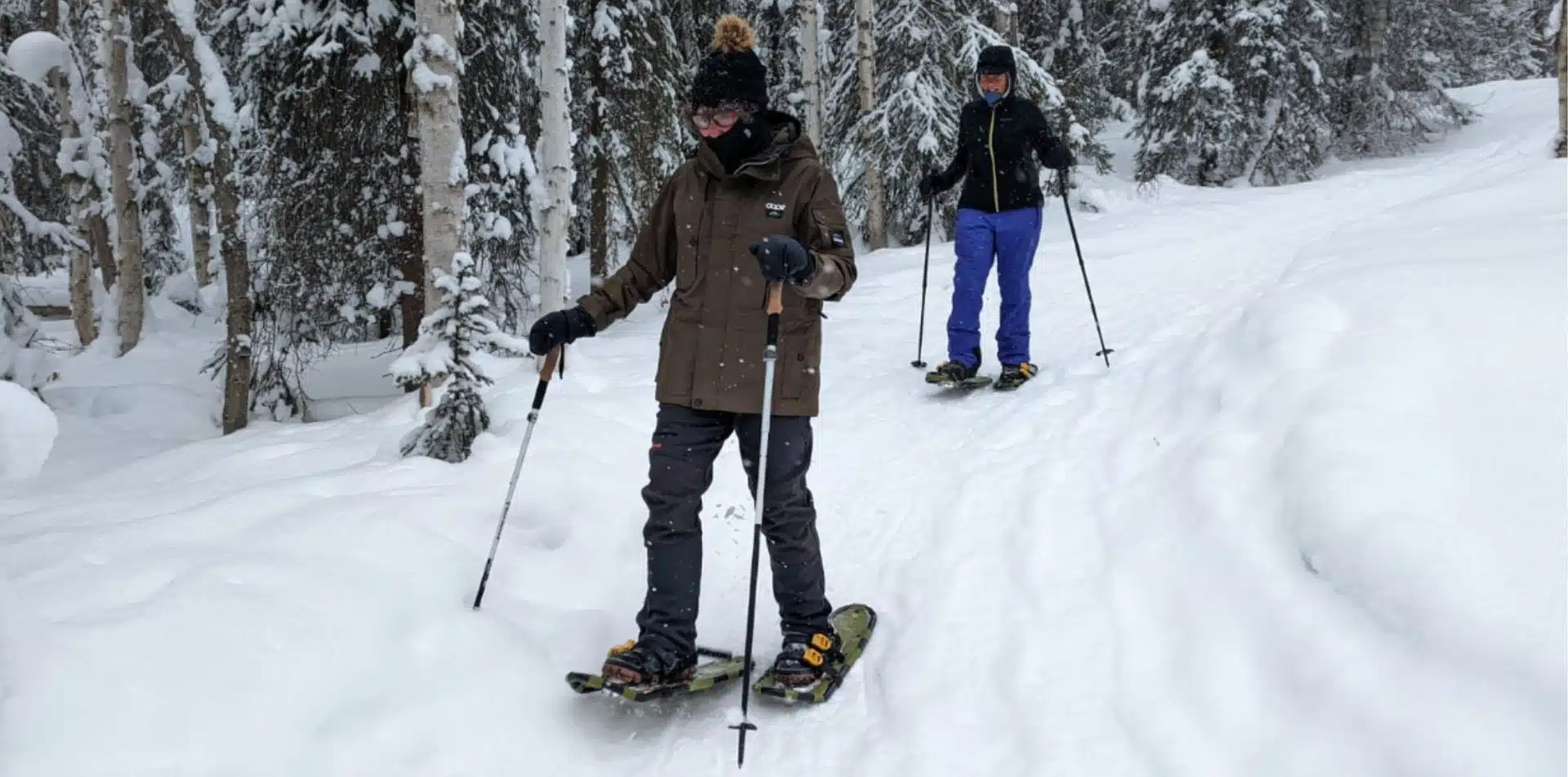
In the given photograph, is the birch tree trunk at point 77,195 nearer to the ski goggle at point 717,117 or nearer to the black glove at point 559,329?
the black glove at point 559,329

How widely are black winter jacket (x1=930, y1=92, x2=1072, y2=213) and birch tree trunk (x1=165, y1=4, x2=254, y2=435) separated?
8110 millimetres

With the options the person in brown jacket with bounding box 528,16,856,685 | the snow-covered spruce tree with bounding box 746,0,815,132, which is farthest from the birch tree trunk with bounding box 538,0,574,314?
the snow-covered spruce tree with bounding box 746,0,815,132

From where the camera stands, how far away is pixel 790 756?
10.7 feet

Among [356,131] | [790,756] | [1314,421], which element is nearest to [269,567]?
[790,756]

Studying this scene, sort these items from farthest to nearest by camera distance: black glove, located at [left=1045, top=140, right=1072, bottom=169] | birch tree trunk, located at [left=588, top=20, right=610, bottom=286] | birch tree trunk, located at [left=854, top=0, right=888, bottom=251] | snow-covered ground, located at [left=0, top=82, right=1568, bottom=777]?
birch tree trunk, located at [left=854, top=0, right=888, bottom=251], birch tree trunk, located at [left=588, top=20, right=610, bottom=286], black glove, located at [left=1045, top=140, right=1072, bottom=169], snow-covered ground, located at [left=0, top=82, right=1568, bottom=777]

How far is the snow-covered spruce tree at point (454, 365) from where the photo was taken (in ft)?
18.9

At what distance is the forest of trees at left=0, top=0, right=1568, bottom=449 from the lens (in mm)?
9867

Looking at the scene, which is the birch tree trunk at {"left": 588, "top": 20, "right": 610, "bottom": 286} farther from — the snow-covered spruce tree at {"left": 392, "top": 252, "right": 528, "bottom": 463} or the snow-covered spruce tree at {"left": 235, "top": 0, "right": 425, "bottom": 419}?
the snow-covered spruce tree at {"left": 392, "top": 252, "right": 528, "bottom": 463}

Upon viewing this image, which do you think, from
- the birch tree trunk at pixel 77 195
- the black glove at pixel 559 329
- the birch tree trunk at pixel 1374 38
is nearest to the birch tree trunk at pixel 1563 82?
the birch tree trunk at pixel 1374 38

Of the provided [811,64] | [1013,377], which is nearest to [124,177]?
[811,64]

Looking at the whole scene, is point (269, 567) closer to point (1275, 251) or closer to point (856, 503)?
point (856, 503)

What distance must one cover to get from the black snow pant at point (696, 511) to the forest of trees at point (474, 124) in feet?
8.72

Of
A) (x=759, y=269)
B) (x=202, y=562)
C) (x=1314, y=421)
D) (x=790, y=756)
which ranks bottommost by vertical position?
(x=790, y=756)

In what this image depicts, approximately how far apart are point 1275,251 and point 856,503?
27.5 feet
